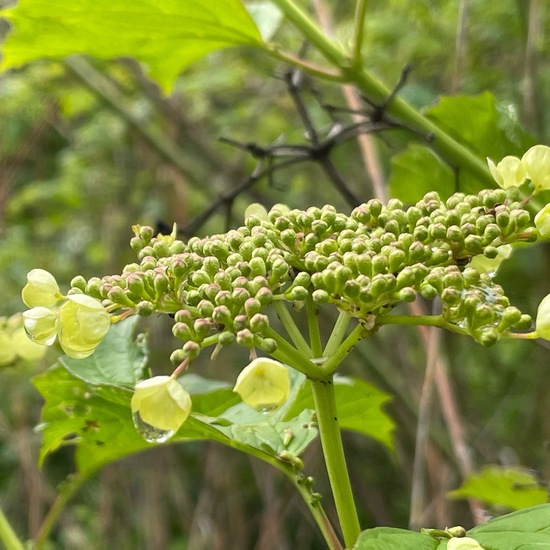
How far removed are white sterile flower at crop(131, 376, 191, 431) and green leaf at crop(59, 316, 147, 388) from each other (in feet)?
0.71

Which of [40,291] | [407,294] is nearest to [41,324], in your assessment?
[40,291]

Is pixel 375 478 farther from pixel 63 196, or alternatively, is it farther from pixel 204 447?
pixel 63 196

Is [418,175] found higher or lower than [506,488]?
higher

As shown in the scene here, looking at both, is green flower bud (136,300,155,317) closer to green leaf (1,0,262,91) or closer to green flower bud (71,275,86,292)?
green flower bud (71,275,86,292)

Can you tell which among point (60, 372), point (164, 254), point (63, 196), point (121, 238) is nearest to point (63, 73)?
point (63, 196)

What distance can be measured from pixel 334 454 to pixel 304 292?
0.11 meters

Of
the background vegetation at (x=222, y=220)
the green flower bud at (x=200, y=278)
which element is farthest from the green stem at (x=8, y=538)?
the background vegetation at (x=222, y=220)

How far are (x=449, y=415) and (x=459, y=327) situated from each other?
3.05 ft

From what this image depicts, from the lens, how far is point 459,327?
47 cm

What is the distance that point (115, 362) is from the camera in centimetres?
71

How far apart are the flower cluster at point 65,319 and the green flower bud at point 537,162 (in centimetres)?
35

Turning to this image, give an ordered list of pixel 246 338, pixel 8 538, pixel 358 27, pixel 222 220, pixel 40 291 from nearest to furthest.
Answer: pixel 246 338 → pixel 40 291 → pixel 8 538 → pixel 358 27 → pixel 222 220

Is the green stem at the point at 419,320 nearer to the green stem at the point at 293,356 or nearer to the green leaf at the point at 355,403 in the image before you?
the green stem at the point at 293,356

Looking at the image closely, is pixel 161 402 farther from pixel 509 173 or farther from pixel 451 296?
pixel 509 173
